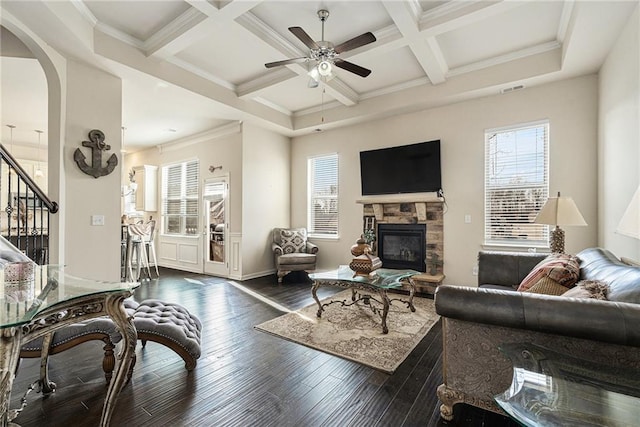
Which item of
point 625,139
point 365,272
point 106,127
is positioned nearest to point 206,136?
point 106,127

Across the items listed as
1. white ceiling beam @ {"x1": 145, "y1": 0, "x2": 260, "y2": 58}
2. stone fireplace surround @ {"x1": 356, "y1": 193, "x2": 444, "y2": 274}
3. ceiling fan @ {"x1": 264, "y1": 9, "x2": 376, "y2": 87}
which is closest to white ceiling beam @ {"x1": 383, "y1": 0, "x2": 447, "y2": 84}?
ceiling fan @ {"x1": 264, "y1": 9, "x2": 376, "y2": 87}

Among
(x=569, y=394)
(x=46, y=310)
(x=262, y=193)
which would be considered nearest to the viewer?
(x=569, y=394)

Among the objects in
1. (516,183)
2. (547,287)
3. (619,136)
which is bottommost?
(547,287)

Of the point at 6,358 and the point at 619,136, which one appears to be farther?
the point at 619,136

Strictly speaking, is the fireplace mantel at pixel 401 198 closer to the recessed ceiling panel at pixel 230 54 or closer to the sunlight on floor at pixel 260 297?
the sunlight on floor at pixel 260 297

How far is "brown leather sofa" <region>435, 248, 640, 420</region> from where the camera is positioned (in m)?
1.30

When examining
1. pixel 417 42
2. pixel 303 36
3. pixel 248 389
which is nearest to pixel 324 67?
pixel 303 36

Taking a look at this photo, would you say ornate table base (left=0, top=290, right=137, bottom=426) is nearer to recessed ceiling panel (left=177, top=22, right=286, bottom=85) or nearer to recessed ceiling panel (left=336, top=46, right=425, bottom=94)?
recessed ceiling panel (left=177, top=22, right=286, bottom=85)

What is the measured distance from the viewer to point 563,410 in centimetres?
99

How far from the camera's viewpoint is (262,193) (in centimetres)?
610

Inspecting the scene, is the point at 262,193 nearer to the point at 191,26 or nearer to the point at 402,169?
the point at 402,169

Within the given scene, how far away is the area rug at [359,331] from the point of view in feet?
8.50

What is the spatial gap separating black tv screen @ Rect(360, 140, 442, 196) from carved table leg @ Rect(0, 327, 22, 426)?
488cm

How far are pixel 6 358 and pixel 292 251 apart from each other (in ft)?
15.9
